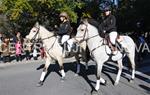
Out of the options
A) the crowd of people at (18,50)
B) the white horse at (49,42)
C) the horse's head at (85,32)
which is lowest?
the crowd of people at (18,50)

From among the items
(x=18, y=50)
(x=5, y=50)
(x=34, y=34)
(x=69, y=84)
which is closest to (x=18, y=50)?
(x=18, y=50)

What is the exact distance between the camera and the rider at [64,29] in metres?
15.8

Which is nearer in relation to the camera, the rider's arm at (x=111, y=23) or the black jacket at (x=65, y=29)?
the rider's arm at (x=111, y=23)

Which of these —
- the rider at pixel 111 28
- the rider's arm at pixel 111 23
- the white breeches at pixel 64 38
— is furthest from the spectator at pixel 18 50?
the rider's arm at pixel 111 23

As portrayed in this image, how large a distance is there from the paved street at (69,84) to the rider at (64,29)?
1.82 m

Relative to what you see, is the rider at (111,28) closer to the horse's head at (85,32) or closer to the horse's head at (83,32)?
the horse's head at (85,32)

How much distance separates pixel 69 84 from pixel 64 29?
2.35 m

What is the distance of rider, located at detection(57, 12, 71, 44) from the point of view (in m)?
15.8

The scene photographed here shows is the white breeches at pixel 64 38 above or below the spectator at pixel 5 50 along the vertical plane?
above

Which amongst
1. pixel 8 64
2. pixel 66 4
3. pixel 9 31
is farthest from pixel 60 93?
pixel 9 31

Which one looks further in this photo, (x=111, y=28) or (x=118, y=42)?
(x=118, y=42)

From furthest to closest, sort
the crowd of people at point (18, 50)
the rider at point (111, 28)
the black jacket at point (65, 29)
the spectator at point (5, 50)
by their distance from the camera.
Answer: the crowd of people at point (18, 50), the spectator at point (5, 50), the black jacket at point (65, 29), the rider at point (111, 28)

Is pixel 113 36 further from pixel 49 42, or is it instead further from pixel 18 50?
pixel 18 50

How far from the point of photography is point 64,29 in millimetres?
15914
